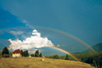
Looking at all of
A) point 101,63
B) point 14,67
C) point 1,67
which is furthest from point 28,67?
point 101,63

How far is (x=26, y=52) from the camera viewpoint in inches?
3071

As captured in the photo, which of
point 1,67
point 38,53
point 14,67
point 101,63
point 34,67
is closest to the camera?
point 1,67

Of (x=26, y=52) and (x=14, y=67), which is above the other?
(x=26, y=52)

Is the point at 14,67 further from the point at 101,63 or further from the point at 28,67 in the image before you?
the point at 101,63

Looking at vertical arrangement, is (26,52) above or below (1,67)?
above

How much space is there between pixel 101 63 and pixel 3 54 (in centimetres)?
4981

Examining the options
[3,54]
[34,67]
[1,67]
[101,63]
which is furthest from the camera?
[3,54]

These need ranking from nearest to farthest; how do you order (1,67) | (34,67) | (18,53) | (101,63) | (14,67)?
1. (1,67)
2. (14,67)
3. (34,67)
4. (101,63)
5. (18,53)

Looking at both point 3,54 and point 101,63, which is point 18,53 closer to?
point 3,54

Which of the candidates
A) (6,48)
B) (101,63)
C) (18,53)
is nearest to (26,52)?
(18,53)

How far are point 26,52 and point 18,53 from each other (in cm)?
551

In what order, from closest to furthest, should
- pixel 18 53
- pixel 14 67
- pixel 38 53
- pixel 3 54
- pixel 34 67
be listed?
1. pixel 14 67
2. pixel 34 67
3. pixel 3 54
4. pixel 18 53
5. pixel 38 53

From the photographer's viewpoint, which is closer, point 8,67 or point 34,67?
point 8,67

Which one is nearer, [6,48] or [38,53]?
[6,48]
